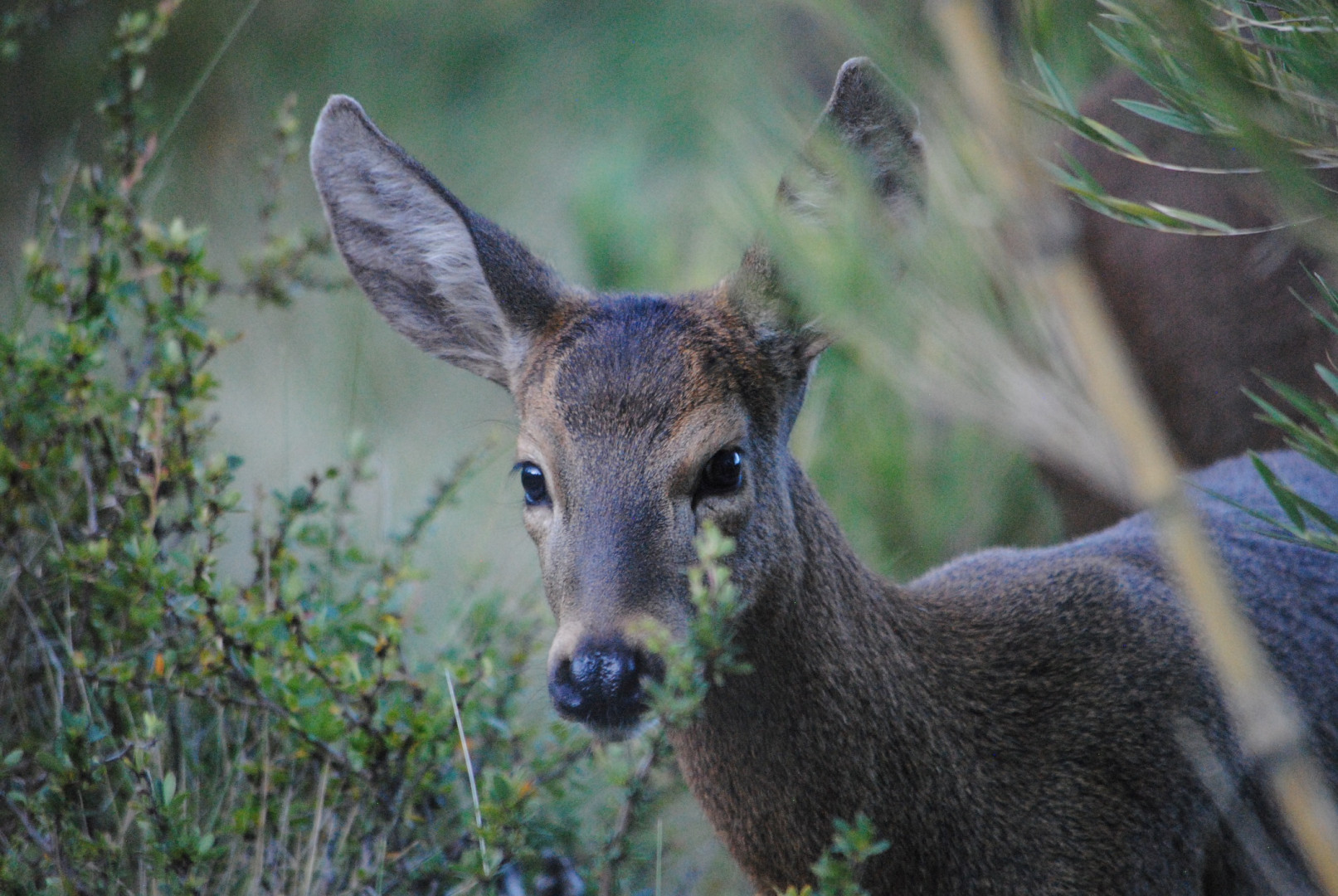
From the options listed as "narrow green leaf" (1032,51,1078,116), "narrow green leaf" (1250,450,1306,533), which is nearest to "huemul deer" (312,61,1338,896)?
"narrow green leaf" (1032,51,1078,116)

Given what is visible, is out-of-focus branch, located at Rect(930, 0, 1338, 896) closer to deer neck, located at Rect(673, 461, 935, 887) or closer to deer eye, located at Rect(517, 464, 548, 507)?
deer neck, located at Rect(673, 461, 935, 887)

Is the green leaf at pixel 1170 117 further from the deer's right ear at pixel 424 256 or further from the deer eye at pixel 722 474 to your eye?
the deer's right ear at pixel 424 256

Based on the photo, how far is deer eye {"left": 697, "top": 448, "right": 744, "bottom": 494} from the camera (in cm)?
301

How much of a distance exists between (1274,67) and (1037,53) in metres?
0.66

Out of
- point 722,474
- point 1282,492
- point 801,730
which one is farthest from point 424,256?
point 1282,492

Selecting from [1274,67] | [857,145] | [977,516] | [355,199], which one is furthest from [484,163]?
[1274,67]

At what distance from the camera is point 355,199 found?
3590 mm

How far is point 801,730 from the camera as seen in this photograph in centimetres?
301

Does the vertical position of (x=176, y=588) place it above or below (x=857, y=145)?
below

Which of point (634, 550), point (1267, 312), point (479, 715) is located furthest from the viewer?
point (1267, 312)

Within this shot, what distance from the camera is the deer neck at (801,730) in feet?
9.83

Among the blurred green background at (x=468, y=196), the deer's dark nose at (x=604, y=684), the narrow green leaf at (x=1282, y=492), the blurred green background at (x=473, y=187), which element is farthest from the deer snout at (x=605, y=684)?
the blurred green background at (x=473, y=187)

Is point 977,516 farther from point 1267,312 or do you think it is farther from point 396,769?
point 396,769

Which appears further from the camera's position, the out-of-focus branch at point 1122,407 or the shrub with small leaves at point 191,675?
the shrub with small leaves at point 191,675
